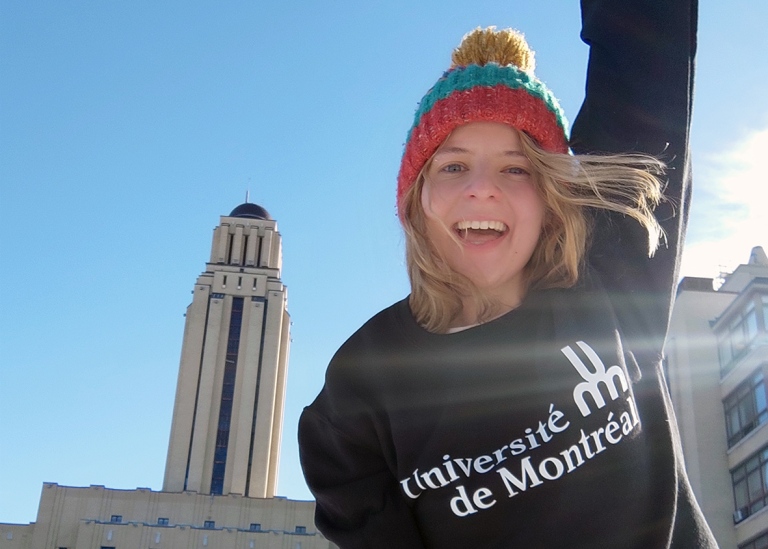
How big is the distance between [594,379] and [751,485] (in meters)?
21.2

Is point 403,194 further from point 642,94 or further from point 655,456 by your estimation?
point 655,456

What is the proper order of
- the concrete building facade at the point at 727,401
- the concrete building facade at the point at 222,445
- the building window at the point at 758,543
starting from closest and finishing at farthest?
the building window at the point at 758,543
the concrete building facade at the point at 727,401
the concrete building facade at the point at 222,445

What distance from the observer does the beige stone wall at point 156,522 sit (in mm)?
46312

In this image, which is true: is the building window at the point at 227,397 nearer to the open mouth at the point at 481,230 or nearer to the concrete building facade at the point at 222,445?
the concrete building facade at the point at 222,445

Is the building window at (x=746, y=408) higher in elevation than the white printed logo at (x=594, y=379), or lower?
higher

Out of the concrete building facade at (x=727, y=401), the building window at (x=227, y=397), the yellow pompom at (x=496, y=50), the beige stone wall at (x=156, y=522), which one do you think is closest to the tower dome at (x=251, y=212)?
the building window at (x=227, y=397)

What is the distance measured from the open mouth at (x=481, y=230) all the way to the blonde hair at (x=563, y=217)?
8 centimetres

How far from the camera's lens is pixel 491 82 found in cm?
179

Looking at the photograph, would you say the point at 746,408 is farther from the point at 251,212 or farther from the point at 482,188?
the point at 251,212

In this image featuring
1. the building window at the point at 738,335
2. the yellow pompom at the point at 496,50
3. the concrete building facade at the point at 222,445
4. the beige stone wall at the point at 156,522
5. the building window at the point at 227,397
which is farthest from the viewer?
the building window at the point at 227,397

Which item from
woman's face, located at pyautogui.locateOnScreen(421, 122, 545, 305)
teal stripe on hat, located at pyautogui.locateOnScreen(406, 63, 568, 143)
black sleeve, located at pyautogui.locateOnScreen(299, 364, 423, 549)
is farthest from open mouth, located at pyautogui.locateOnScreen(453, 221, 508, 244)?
black sleeve, located at pyautogui.locateOnScreen(299, 364, 423, 549)

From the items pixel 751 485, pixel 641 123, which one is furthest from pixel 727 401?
pixel 641 123

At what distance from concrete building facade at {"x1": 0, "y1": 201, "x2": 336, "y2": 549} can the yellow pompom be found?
4617 cm

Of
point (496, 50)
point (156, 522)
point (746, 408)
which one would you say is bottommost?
point (496, 50)
